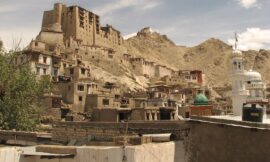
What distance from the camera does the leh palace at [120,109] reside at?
9117 mm

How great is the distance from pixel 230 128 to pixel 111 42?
88336mm

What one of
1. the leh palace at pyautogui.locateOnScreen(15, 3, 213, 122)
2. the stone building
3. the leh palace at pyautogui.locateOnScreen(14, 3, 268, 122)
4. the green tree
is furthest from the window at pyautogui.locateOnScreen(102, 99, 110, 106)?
the stone building

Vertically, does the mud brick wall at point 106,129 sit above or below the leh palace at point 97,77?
below

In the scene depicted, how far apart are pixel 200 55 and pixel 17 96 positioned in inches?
5891

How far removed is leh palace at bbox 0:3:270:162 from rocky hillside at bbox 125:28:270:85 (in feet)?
52.1

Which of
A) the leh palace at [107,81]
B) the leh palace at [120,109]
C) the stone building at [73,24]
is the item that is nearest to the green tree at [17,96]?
the leh palace at [120,109]

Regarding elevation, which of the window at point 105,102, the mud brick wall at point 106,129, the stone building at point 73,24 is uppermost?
the stone building at point 73,24

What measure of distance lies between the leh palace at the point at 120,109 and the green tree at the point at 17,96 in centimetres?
137

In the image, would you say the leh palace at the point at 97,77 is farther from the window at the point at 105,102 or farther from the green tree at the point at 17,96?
the green tree at the point at 17,96

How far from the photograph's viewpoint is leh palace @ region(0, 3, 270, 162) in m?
9.12

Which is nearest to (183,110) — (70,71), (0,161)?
(70,71)

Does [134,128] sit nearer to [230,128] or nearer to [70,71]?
[230,128]

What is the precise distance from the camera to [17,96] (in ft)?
71.6

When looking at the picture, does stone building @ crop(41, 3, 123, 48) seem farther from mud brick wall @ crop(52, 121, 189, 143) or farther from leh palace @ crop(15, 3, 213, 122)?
mud brick wall @ crop(52, 121, 189, 143)
